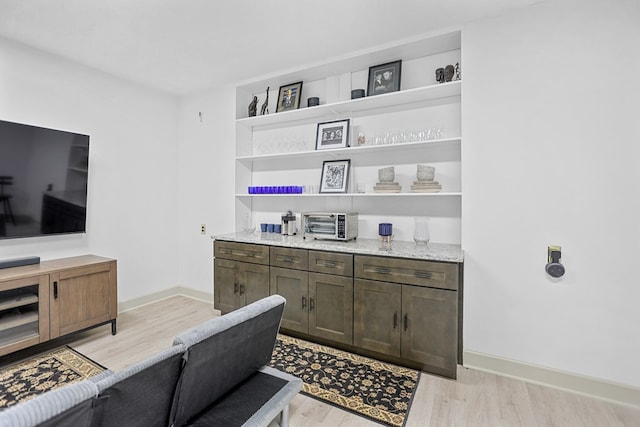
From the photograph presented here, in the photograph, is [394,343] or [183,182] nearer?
[394,343]

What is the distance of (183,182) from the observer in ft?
14.1

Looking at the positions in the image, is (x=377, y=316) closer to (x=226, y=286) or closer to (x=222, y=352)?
(x=222, y=352)

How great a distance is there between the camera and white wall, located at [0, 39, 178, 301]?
292 cm

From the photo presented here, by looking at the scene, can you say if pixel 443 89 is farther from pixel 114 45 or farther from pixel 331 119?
pixel 114 45

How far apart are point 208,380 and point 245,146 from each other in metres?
3.04

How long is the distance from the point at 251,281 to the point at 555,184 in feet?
9.08

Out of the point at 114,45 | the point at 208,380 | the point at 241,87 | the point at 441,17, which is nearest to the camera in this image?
the point at 208,380

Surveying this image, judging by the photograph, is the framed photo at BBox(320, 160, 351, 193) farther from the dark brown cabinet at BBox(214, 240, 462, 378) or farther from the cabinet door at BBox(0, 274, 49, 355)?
the cabinet door at BBox(0, 274, 49, 355)

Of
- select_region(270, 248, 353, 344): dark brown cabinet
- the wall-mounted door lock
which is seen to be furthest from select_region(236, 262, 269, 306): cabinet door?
the wall-mounted door lock

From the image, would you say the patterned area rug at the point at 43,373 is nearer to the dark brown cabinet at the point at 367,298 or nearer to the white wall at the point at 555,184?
the dark brown cabinet at the point at 367,298

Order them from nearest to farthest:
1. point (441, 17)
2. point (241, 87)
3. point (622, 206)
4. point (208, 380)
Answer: point (208, 380)
point (622, 206)
point (441, 17)
point (241, 87)

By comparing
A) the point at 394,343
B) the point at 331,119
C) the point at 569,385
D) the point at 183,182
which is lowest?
the point at 569,385

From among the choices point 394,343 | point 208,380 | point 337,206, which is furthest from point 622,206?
point 208,380

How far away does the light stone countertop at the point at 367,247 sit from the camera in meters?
2.36
